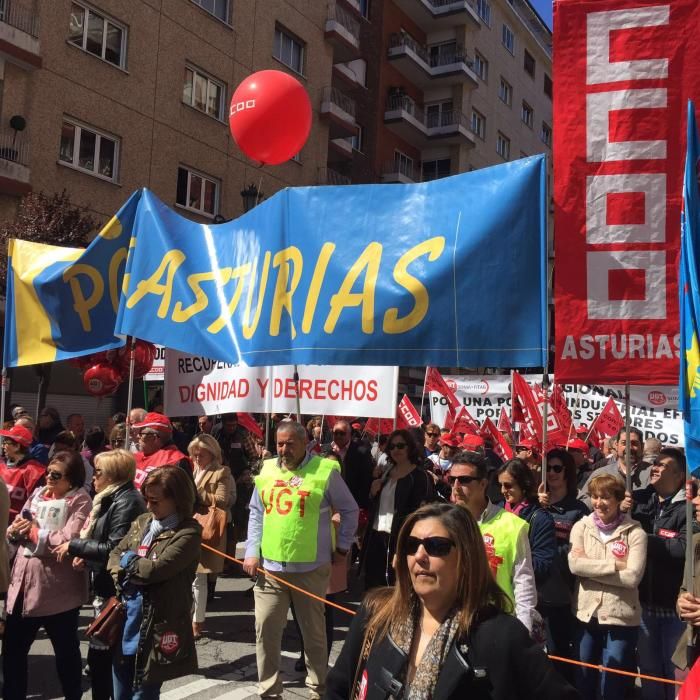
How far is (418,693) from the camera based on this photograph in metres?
2.17

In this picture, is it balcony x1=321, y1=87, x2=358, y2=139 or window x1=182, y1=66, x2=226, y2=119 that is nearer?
window x1=182, y1=66, x2=226, y2=119

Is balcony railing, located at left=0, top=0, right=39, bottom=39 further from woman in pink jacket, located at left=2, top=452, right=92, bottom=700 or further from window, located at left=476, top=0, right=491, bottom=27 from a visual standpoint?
window, located at left=476, top=0, right=491, bottom=27

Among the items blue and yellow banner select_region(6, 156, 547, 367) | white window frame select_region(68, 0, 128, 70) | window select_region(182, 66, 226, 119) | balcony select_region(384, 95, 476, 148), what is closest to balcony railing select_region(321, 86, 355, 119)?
window select_region(182, 66, 226, 119)

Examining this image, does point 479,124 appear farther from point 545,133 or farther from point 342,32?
point 342,32

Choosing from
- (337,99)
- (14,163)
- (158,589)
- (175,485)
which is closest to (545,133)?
(337,99)

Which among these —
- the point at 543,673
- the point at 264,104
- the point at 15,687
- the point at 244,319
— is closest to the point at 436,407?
the point at 264,104

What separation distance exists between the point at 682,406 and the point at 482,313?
1.19 meters

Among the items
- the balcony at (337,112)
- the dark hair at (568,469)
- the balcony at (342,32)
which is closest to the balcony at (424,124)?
the balcony at (337,112)

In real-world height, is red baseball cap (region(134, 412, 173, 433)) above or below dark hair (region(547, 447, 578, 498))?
above

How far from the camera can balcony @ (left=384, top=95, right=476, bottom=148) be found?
1356 inches

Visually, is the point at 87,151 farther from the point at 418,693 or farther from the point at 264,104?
the point at 418,693

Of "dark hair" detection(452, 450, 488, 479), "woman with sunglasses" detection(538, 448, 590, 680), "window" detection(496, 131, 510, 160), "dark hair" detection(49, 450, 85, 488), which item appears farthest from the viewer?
"window" detection(496, 131, 510, 160)

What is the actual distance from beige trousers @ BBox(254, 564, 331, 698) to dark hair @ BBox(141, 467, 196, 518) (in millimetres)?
1076

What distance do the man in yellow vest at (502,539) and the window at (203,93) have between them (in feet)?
62.2
